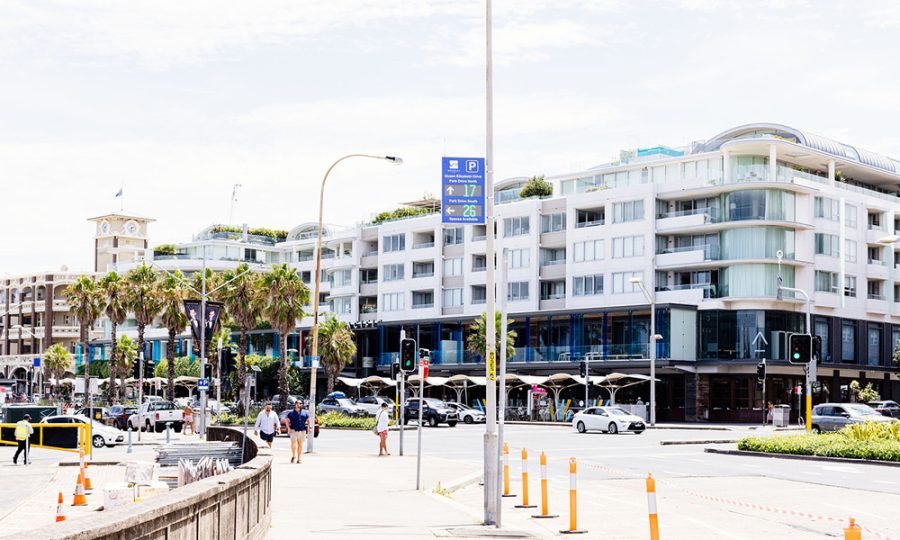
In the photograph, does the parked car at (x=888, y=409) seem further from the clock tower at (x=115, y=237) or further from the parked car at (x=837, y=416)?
the clock tower at (x=115, y=237)

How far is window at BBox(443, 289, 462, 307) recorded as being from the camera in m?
90.7

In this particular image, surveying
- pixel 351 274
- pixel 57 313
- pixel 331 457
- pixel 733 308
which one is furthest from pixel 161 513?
pixel 57 313

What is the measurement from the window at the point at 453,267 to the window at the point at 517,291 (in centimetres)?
580

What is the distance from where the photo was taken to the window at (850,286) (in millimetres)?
79188

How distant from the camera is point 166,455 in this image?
2728 centimetres

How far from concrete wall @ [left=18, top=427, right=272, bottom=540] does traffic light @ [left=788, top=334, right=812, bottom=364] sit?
20470mm

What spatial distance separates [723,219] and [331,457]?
151 ft

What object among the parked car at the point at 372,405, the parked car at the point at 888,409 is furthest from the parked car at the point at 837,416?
the parked car at the point at 372,405

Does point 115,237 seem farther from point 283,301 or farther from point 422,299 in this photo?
point 283,301

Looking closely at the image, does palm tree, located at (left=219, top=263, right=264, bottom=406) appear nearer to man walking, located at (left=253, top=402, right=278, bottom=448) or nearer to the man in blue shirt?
man walking, located at (left=253, top=402, right=278, bottom=448)

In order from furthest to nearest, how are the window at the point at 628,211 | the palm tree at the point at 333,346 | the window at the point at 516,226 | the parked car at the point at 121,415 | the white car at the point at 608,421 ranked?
the window at the point at 516,226, the palm tree at the point at 333,346, the window at the point at 628,211, the parked car at the point at 121,415, the white car at the point at 608,421

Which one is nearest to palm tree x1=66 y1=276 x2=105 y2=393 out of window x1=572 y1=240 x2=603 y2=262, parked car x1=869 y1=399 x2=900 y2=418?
window x1=572 y1=240 x2=603 y2=262

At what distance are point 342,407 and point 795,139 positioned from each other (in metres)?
35.4

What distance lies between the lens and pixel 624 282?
7906 centimetres
